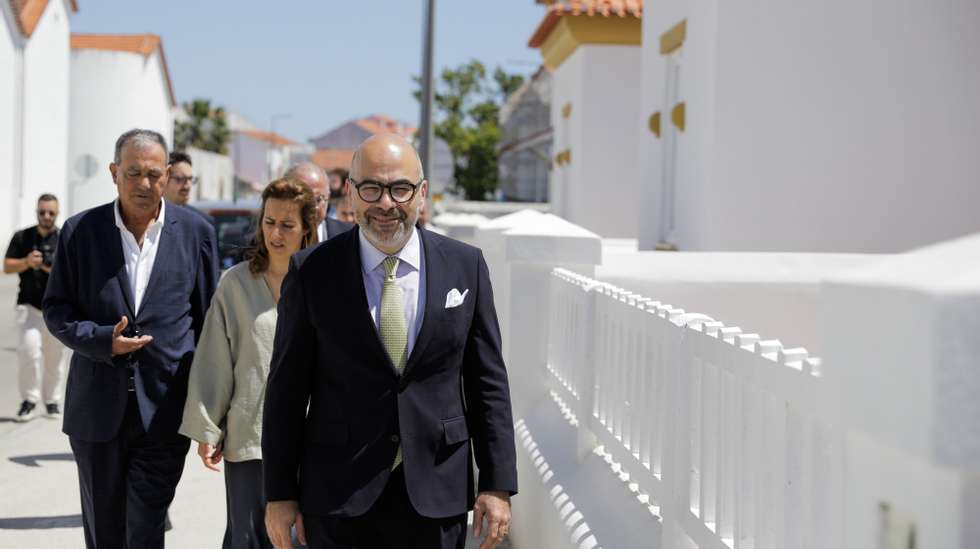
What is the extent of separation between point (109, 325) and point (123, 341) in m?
0.16

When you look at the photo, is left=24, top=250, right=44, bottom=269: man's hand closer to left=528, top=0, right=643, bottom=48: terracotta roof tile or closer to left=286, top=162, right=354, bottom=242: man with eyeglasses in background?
left=286, top=162, right=354, bottom=242: man with eyeglasses in background

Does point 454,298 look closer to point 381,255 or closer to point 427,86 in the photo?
point 381,255

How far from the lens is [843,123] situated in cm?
989

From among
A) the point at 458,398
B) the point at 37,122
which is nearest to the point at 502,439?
the point at 458,398

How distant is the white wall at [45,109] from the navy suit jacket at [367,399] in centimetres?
3185

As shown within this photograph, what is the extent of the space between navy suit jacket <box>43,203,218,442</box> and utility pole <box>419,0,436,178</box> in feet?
33.3

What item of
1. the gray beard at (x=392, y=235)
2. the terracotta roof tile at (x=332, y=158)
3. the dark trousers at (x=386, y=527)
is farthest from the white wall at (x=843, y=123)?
the terracotta roof tile at (x=332, y=158)

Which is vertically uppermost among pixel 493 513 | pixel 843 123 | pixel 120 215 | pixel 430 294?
pixel 843 123

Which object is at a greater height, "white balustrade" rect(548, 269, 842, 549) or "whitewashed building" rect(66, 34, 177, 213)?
"whitewashed building" rect(66, 34, 177, 213)

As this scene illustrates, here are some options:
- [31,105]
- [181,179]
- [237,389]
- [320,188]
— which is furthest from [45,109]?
[237,389]

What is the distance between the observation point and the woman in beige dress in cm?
463

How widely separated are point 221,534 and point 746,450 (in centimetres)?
412

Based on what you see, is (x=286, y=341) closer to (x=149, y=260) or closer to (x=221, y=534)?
(x=149, y=260)

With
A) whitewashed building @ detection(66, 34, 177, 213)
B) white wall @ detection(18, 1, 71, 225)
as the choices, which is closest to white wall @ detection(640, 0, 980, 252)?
white wall @ detection(18, 1, 71, 225)
